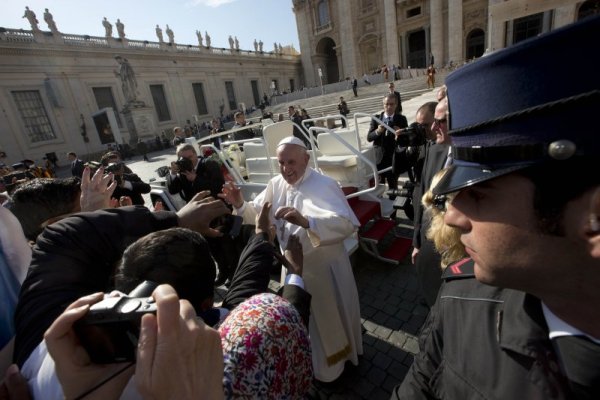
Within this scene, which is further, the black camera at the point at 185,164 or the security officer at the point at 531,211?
the black camera at the point at 185,164

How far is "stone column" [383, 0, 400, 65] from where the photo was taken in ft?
103

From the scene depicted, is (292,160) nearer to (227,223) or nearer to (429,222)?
(227,223)

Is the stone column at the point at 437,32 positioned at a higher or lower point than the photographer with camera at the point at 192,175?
higher

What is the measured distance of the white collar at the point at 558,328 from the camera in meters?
0.72

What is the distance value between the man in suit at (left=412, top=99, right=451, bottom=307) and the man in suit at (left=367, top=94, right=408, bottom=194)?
230cm

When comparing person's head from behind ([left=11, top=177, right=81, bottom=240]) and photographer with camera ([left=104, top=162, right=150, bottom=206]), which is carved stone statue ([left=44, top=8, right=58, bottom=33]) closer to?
photographer with camera ([left=104, top=162, right=150, bottom=206])

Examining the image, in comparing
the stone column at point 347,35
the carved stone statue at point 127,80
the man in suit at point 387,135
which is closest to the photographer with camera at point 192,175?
the man in suit at point 387,135

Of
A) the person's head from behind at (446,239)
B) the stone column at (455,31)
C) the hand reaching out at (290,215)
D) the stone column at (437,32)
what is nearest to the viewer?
the person's head from behind at (446,239)

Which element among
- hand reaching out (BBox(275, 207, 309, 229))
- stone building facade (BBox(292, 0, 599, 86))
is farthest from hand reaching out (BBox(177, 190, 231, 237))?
stone building facade (BBox(292, 0, 599, 86))

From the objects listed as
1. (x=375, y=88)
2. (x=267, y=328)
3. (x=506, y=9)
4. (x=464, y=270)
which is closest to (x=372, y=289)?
(x=464, y=270)

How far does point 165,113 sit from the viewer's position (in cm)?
3055

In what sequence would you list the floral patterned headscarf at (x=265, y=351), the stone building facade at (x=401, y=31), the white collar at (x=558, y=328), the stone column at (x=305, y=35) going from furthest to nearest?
the stone column at (x=305, y=35) < the stone building facade at (x=401, y=31) < the floral patterned headscarf at (x=265, y=351) < the white collar at (x=558, y=328)

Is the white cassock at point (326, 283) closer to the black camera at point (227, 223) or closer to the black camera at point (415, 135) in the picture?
the black camera at point (227, 223)

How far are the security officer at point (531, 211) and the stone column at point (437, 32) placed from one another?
112ft
